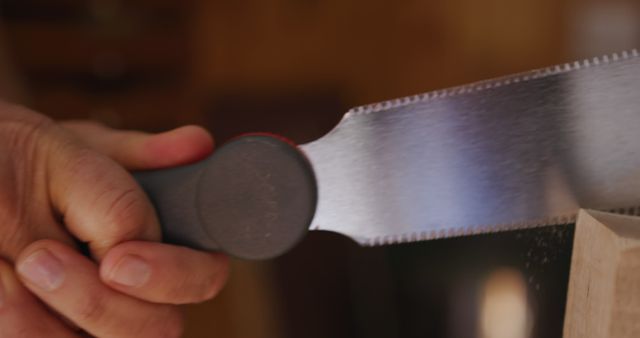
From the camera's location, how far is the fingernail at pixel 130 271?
0.41m

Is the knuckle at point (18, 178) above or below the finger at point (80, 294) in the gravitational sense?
above

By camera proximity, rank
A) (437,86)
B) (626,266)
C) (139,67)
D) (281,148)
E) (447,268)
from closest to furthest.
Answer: (626,266)
(281,148)
(447,268)
(437,86)
(139,67)

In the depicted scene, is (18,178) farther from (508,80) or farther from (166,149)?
(508,80)

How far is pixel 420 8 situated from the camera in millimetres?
1274

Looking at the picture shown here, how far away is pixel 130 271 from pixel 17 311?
81mm

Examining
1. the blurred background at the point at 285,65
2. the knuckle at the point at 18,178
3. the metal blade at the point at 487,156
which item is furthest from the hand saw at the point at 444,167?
the blurred background at the point at 285,65

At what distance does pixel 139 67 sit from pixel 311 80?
38 cm

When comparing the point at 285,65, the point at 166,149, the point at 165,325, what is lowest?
the point at 165,325

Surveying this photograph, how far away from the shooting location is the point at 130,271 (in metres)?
0.41

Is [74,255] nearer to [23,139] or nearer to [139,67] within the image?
[23,139]

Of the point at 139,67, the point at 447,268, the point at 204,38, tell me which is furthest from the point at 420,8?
the point at 447,268

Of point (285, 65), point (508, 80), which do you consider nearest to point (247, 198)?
point (508, 80)

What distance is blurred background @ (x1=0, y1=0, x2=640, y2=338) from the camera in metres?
1.12

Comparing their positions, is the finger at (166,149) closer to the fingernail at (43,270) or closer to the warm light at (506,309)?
the fingernail at (43,270)
